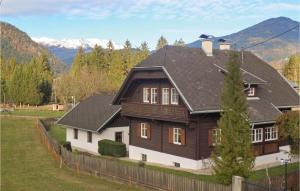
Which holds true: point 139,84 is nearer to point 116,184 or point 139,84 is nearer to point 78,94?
point 116,184

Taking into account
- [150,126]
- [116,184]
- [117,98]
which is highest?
[117,98]

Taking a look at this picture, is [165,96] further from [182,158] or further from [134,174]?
[134,174]

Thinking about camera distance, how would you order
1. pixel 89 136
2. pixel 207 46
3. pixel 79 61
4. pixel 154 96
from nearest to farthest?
pixel 154 96
pixel 207 46
pixel 89 136
pixel 79 61

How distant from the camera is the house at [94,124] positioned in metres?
40.2

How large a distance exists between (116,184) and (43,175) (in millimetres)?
5755

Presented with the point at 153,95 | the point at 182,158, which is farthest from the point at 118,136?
the point at 182,158

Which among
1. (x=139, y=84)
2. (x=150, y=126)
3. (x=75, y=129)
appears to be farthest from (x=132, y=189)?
(x=75, y=129)

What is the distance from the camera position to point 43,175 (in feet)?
92.7

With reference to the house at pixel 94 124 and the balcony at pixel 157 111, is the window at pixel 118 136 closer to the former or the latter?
the house at pixel 94 124

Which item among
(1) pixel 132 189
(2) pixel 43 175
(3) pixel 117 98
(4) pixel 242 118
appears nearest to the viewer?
(4) pixel 242 118

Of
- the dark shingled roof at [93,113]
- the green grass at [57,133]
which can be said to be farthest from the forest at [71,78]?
the dark shingled roof at [93,113]

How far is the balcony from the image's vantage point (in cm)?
2975

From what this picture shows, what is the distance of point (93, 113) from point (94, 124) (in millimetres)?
2765

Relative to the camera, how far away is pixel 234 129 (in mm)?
20516
